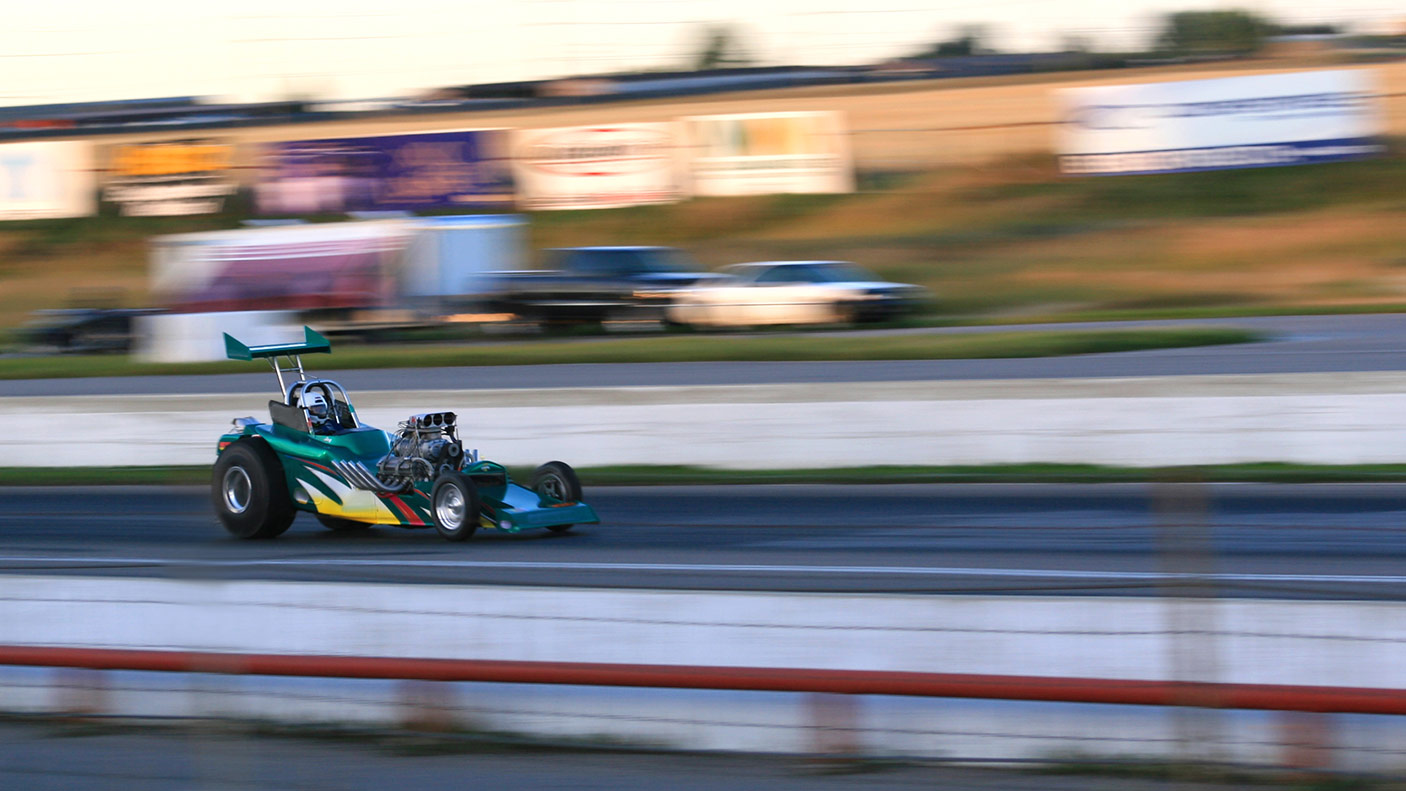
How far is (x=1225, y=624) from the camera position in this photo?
536 cm

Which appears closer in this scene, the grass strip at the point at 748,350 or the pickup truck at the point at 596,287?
the grass strip at the point at 748,350

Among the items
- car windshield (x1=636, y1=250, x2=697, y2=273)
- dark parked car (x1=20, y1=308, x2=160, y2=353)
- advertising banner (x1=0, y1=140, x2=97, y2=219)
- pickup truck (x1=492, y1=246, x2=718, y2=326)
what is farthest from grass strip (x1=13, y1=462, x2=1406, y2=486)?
advertising banner (x1=0, y1=140, x2=97, y2=219)

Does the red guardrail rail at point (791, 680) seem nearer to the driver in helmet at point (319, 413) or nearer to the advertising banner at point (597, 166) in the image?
the driver in helmet at point (319, 413)

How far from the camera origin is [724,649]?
5.44m

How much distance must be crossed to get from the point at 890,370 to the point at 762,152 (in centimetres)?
1753

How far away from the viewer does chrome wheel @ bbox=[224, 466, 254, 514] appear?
33.1 ft

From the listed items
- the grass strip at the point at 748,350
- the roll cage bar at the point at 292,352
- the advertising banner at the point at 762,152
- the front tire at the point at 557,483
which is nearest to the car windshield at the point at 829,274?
the grass strip at the point at 748,350

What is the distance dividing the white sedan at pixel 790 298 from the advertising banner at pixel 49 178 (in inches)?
931

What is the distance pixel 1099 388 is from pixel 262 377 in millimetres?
11176

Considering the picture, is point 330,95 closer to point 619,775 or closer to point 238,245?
point 238,245

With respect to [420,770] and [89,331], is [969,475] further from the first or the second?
[89,331]

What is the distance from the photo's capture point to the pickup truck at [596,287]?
24.3m

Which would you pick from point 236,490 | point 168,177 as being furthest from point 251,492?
point 168,177

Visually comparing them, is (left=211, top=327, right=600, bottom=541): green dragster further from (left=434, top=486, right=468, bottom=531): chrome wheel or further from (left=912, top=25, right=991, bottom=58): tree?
(left=912, top=25, right=991, bottom=58): tree
